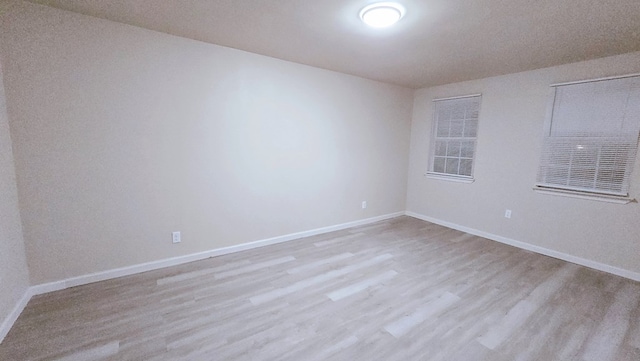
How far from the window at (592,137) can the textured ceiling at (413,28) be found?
0.41 meters

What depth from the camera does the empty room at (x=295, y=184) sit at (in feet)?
6.15

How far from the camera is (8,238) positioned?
6.20 ft

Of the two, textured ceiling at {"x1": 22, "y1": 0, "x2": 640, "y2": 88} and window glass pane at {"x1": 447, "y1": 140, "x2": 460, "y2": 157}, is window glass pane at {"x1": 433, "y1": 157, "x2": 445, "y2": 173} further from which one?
textured ceiling at {"x1": 22, "y1": 0, "x2": 640, "y2": 88}

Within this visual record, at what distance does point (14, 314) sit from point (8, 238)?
0.56 m

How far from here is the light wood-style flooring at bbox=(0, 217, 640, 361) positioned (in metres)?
1.69

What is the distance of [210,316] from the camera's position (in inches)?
78.5

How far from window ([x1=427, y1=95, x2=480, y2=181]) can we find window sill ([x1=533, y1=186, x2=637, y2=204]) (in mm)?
952

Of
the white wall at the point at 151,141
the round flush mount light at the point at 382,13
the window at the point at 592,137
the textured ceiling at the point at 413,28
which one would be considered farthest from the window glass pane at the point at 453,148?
the round flush mount light at the point at 382,13

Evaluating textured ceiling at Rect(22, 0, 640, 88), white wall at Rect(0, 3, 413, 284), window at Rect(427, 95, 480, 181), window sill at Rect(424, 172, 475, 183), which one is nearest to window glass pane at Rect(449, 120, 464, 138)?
window at Rect(427, 95, 480, 181)

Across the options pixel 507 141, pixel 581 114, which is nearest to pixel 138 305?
pixel 507 141

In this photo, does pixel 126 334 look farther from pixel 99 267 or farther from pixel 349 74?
pixel 349 74

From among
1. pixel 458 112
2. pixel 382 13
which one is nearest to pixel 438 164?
pixel 458 112

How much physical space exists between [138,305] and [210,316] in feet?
2.12

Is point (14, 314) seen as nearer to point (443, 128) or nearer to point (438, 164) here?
point (438, 164)
